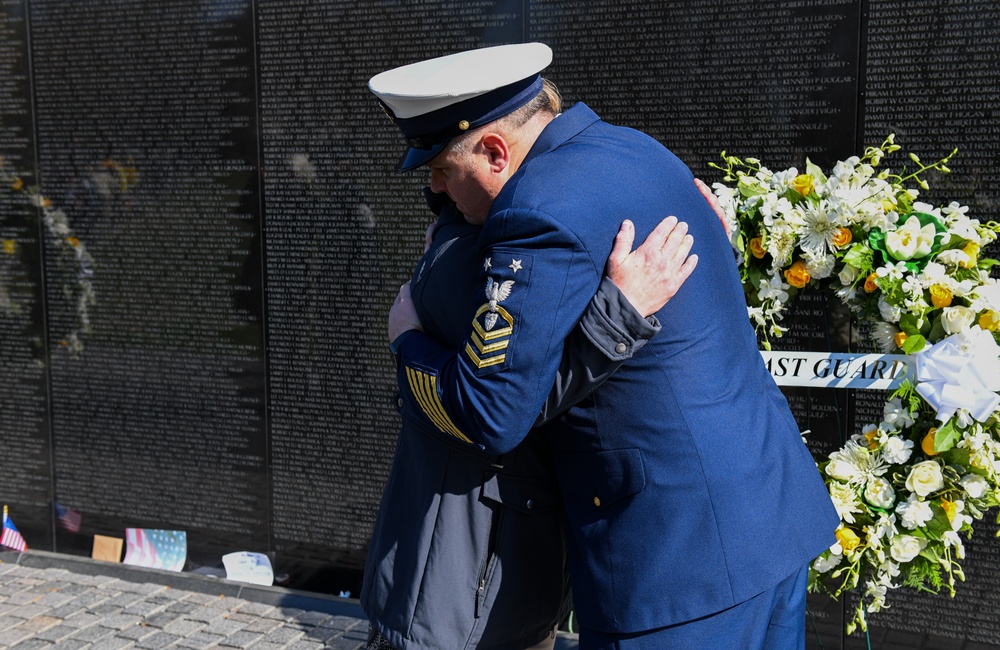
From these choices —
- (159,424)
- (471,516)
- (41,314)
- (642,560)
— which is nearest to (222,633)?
(159,424)

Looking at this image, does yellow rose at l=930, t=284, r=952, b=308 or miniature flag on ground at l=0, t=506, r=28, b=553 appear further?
miniature flag on ground at l=0, t=506, r=28, b=553

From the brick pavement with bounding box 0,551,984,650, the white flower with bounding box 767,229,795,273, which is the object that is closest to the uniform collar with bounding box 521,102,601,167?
the white flower with bounding box 767,229,795,273

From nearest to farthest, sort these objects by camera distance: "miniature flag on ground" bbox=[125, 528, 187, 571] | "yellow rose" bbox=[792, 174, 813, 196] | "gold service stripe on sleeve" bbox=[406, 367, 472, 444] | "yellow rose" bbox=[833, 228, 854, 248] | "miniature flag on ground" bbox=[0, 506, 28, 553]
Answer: "gold service stripe on sleeve" bbox=[406, 367, 472, 444]
"yellow rose" bbox=[833, 228, 854, 248]
"yellow rose" bbox=[792, 174, 813, 196]
"miniature flag on ground" bbox=[125, 528, 187, 571]
"miniature flag on ground" bbox=[0, 506, 28, 553]

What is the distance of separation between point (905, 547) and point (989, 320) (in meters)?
0.72

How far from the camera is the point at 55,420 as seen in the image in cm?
546

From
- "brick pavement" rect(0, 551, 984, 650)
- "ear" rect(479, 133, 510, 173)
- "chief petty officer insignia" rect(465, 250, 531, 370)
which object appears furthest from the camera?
"brick pavement" rect(0, 551, 984, 650)

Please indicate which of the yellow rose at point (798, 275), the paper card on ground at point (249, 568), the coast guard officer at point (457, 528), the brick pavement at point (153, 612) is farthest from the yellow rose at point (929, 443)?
the paper card on ground at point (249, 568)

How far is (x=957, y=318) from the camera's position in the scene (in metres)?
2.83

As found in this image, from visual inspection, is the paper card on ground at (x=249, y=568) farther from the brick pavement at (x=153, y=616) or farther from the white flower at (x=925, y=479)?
the white flower at (x=925, y=479)

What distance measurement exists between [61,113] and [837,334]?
4.20 m

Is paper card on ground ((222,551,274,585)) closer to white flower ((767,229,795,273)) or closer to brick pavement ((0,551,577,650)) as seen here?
brick pavement ((0,551,577,650))

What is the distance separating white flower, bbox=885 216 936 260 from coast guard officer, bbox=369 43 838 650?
1.01m

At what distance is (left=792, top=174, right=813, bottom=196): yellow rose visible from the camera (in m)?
3.04

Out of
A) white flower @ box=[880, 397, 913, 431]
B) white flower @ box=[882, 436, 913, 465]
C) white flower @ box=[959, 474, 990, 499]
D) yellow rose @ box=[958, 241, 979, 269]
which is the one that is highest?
yellow rose @ box=[958, 241, 979, 269]
